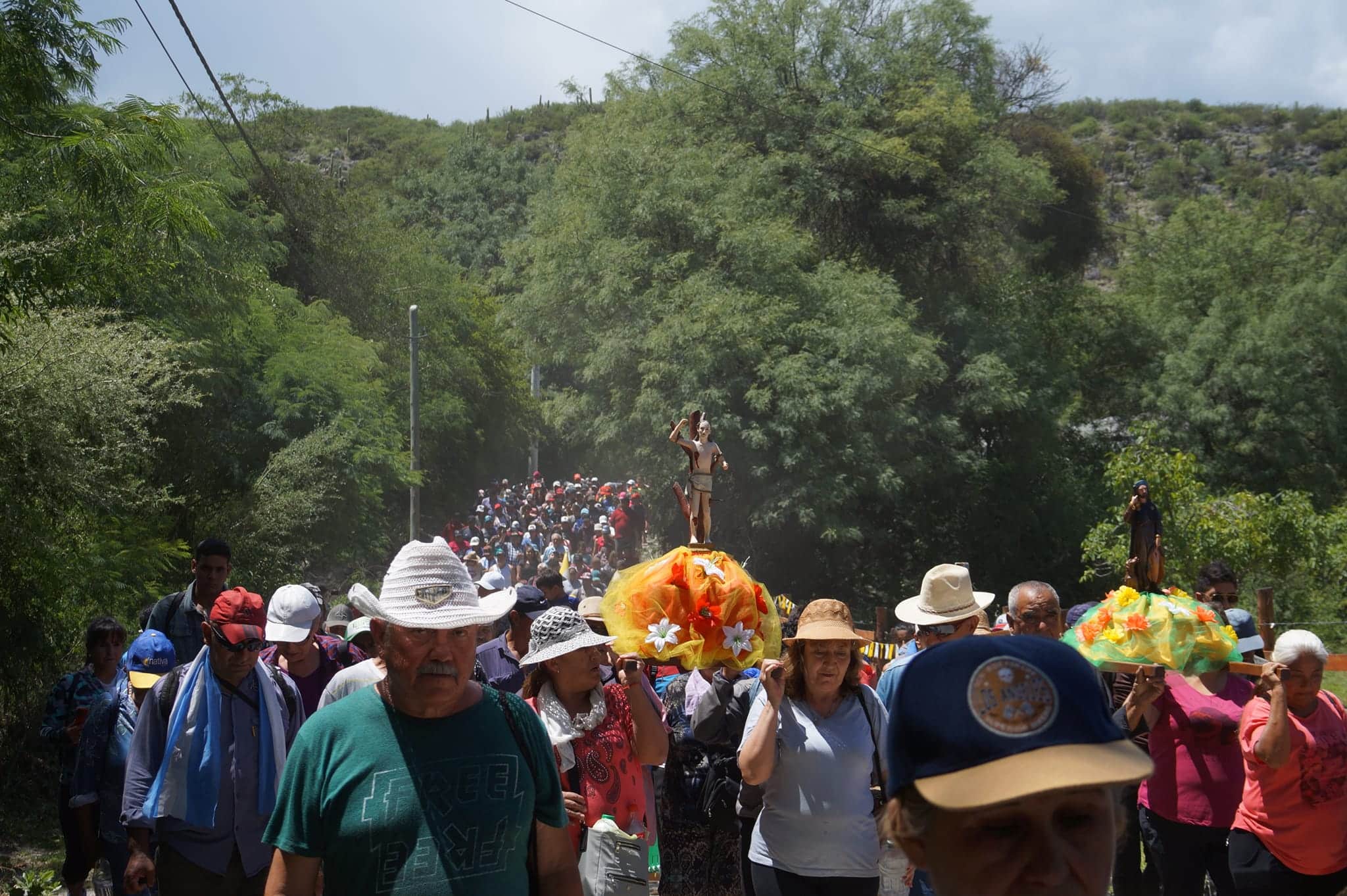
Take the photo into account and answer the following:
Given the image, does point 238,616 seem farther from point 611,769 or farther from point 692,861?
point 692,861

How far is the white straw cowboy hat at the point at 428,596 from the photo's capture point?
3336 mm

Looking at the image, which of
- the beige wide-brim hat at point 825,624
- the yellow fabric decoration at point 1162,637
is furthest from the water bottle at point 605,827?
the yellow fabric decoration at point 1162,637

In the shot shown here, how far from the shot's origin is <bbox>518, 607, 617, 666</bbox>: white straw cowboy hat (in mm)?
4941

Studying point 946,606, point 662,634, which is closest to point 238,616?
point 662,634

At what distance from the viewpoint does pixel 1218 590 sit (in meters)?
7.37

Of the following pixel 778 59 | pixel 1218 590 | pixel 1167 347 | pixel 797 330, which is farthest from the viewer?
pixel 1167 347

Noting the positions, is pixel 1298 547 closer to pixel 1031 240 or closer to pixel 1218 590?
pixel 1218 590

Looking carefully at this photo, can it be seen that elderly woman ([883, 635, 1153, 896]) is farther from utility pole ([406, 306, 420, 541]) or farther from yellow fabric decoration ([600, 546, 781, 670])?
utility pole ([406, 306, 420, 541])

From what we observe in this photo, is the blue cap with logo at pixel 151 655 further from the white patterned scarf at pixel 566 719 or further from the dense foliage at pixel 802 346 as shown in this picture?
the dense foliage at pixel 802 346

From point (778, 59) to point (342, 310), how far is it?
741 inches

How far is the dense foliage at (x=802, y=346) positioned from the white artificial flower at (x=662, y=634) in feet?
33.2

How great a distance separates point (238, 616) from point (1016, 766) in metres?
4.05

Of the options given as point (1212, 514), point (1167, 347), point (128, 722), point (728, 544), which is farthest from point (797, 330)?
point (128, 722)

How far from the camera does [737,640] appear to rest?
19.7ft
